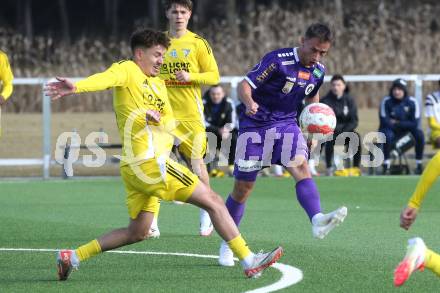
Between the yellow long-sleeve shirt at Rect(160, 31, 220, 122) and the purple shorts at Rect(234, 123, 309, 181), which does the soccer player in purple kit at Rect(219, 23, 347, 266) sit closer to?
the purple shorts at Rect(234, 123, 309, 181)

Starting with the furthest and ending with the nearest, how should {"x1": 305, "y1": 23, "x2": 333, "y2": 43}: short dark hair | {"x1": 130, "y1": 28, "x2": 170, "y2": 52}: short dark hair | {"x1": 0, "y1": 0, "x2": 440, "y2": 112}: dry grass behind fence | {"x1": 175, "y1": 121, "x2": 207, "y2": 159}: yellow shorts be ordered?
{"x1": 0, "y1": 0, "x2": 440, "y2": 112}: dry grass behind fence → {"x1": 175, "y1": 121, "x2": 207, "y2": 159}: yellow shorts → {"x1": 305, "y1": 23, "x2": 333, "y2": 43}: short dark hair → {"x1": 130, "y1": 28, "x2": 170, "y2": 52}: short dark hair

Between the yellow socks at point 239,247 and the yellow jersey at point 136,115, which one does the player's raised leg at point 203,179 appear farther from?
the yellow socks at point 239,247

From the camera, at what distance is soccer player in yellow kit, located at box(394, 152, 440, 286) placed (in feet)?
24.3

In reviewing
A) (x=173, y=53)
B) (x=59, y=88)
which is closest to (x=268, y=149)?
(x=173, y=53)

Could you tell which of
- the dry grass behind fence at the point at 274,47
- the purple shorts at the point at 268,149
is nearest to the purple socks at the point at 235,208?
the purple shorts at the point at 268,149

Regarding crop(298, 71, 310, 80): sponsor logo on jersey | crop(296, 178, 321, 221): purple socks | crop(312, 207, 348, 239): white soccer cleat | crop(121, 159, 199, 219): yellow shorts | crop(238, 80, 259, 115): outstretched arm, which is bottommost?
crop(312, 207, 348, 239): white soccer cleat

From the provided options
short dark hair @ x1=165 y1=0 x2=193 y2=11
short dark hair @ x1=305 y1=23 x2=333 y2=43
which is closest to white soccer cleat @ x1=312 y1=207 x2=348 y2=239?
short dark hair @ x1=305 y1=23 x2=333 y2=43

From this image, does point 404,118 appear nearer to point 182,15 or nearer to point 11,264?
point 182,15

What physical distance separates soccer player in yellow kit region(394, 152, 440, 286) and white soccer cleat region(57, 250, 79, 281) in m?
2.65

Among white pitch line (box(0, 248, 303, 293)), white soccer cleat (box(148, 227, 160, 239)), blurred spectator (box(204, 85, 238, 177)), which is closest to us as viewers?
white pitch line (box(0, 248, 303, 293))

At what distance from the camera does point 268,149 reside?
1047 centimetres

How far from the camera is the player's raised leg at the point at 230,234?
8805mm

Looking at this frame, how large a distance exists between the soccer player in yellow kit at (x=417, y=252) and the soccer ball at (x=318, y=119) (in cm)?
306

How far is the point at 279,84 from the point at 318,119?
628mm
